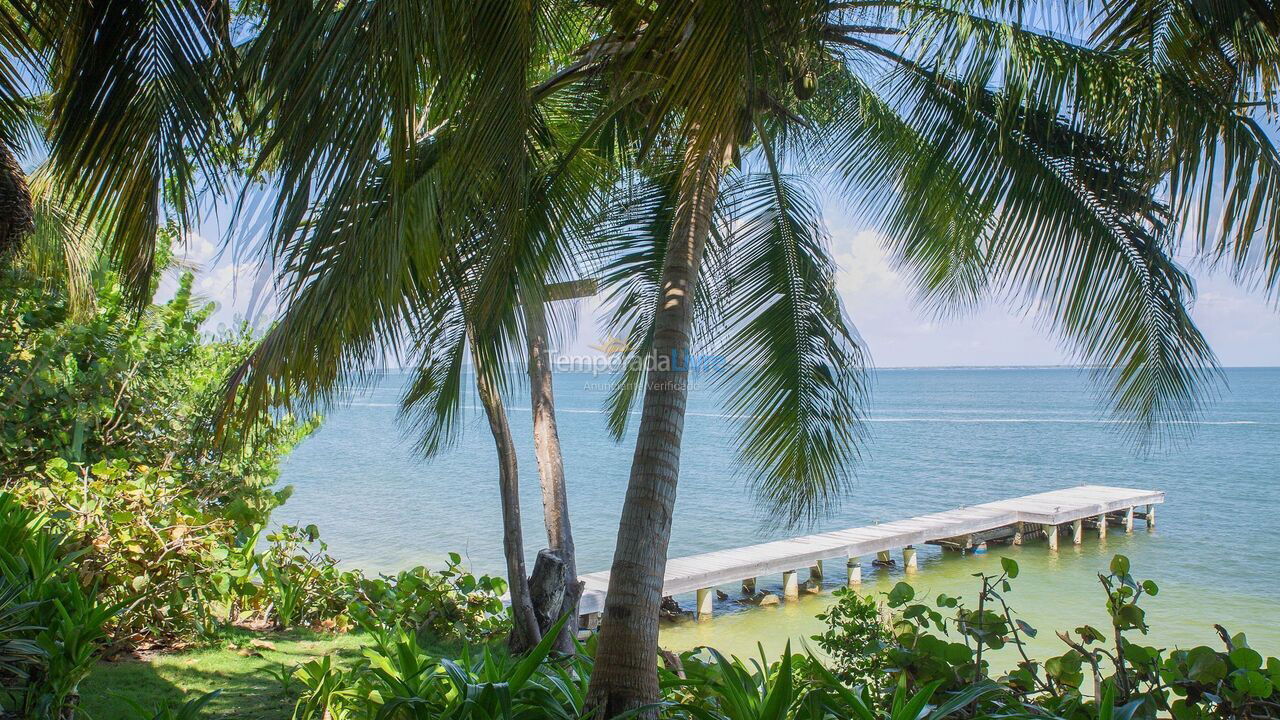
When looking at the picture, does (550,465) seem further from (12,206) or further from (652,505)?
(12,206)

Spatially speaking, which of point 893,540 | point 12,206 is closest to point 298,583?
point 12,206

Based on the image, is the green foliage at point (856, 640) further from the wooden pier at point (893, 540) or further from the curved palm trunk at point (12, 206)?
the wooden pier at point (893, 540)

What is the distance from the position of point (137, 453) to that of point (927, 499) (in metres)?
28.7

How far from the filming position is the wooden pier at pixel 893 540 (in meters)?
13.9

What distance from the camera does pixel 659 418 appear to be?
330 centimetres

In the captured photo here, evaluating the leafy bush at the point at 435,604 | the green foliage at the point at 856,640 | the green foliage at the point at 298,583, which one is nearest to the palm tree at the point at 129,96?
the green foliage at the point at 856,640

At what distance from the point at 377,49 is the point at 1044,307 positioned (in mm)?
3415

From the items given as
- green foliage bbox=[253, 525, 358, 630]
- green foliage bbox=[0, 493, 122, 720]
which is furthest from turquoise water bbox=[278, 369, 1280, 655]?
green foliage bbox=[0, 493, 122, 720]

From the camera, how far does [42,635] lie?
363 cm

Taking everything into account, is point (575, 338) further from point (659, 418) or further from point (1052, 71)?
point (1052, 71)

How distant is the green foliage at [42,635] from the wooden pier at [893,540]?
784cm

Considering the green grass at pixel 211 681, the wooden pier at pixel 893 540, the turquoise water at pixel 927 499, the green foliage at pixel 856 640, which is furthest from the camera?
the turquoise water at pixel 927 499

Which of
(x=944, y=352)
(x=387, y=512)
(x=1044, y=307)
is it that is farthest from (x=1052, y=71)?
(x=944, y=352)

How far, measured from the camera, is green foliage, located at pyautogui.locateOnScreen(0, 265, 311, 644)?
568 centimetres
